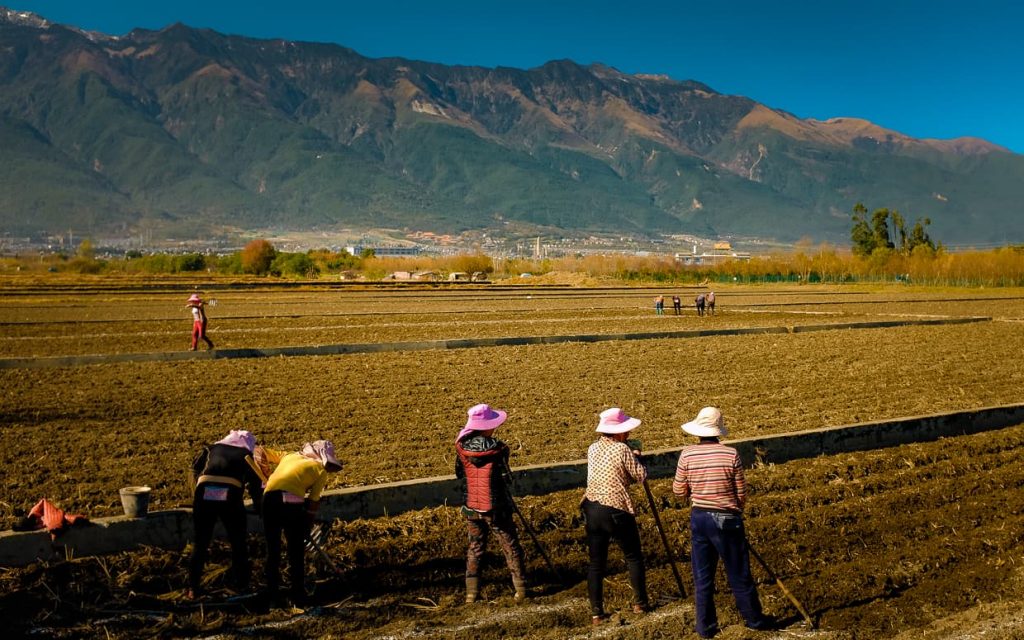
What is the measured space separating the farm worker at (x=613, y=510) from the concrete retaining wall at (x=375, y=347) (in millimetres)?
18780

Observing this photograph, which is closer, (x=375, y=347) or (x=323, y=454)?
(x=323, y=454)

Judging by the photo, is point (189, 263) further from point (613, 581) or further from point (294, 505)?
point (613, 581)

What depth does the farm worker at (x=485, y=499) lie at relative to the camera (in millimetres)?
8125

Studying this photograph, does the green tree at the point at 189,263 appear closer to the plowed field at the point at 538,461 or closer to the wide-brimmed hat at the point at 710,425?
the plowed field at the point at 538,461

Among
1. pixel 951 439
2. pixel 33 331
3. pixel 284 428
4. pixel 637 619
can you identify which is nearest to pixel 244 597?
pixel 637 619

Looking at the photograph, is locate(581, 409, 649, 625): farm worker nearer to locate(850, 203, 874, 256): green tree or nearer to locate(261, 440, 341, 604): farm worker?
locate(261, 440, 341, 604): farm worker

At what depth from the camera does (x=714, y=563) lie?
7500 millimetres

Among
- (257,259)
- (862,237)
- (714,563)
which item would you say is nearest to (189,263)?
(257,259)

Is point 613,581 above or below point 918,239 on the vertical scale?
below

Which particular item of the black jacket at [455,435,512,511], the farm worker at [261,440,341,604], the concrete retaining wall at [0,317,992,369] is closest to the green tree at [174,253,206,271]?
the concrete retaining wall at [0,317,992,369]

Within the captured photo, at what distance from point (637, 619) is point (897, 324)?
35.2 meters

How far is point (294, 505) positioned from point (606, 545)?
2.45m

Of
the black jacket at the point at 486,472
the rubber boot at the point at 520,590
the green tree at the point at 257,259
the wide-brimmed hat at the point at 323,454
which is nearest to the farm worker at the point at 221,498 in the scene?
the wide-brimmed hat at the point at 323,454

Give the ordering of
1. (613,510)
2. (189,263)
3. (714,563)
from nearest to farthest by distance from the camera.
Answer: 1. (714,563)
2. (613,510)
3. (189,263)
